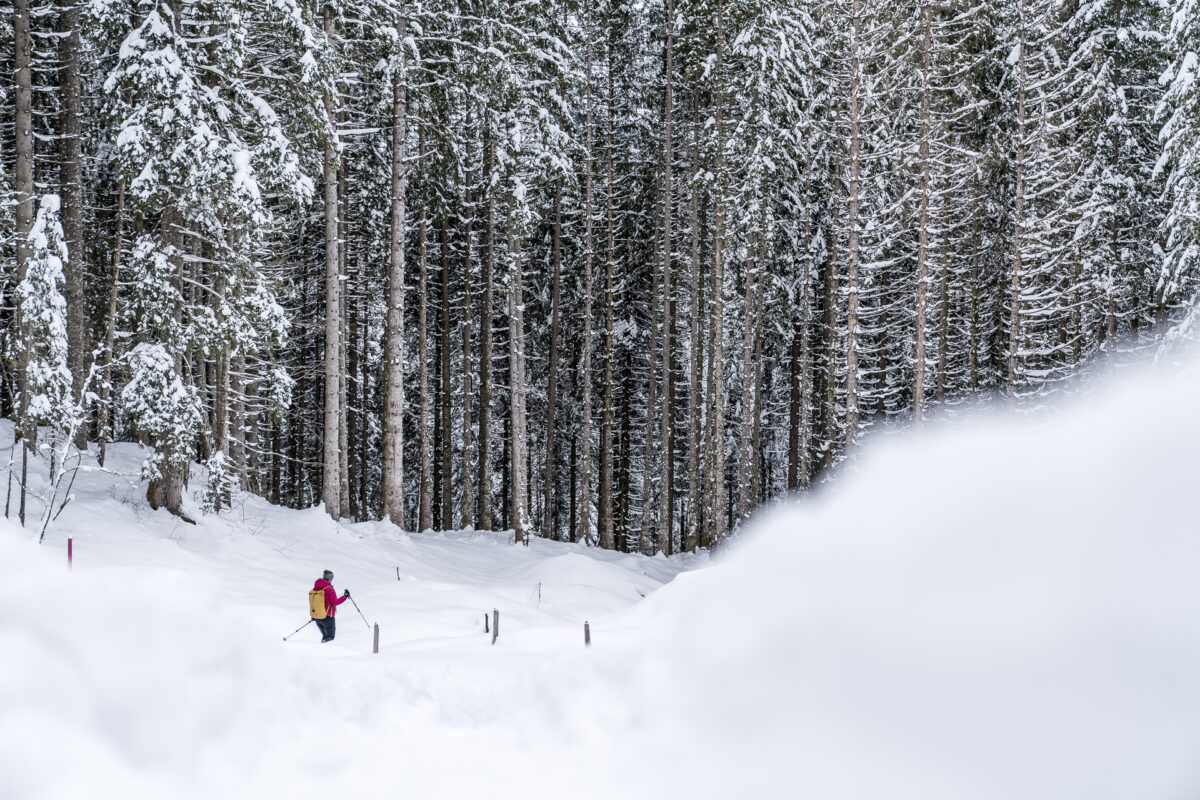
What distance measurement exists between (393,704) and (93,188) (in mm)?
22022

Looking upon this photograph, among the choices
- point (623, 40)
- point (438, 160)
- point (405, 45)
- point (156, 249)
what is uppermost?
point (623, 40)

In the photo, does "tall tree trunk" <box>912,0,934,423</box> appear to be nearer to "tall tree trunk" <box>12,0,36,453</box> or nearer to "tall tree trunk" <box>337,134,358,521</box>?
"tall tree trunk" <box>337,134,358,521</box>

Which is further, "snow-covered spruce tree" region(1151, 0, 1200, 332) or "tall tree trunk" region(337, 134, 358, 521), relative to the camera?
"tall tree trunk" region(337, 134, 358, 521)

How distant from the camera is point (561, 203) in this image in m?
27.0

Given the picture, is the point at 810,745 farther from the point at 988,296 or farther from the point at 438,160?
the point at 988,296

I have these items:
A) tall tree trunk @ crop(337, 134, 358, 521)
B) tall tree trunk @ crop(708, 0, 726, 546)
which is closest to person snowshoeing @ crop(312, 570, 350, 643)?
tall tree trunk @ crop(337, 134, 358, 521)

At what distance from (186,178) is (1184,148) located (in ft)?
67.8

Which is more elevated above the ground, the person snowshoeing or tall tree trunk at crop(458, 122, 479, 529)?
tall tree trunk at crop(458, 122, 479, 529)

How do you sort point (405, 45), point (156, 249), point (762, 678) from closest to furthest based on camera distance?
point (762, 678)
point (156, 249)
point (405, 45)

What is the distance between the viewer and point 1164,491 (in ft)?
25.5

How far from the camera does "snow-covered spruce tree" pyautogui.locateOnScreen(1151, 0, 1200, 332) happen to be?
17.3 metres

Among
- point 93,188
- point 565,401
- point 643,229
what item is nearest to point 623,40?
point 643,229

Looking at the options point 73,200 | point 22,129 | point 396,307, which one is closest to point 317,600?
point 396,307

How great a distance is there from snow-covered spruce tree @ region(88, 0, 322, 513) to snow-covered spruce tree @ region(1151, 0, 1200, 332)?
729 inches
